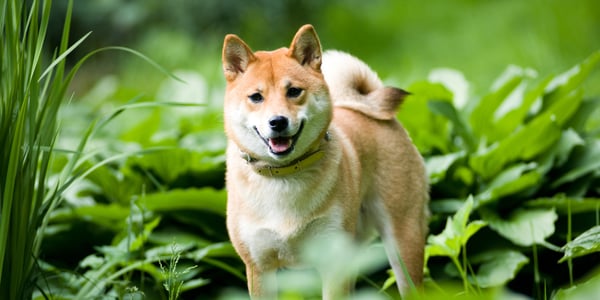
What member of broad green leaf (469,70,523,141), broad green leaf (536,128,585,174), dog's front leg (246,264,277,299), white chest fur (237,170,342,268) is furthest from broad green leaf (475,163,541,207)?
dog's front leg (246,264,277,299)

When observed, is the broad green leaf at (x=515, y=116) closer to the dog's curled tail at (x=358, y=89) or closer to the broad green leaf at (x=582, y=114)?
the broad green leaf at (x=582, y=114)

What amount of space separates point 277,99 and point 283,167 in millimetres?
259

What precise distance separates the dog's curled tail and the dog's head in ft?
1.57

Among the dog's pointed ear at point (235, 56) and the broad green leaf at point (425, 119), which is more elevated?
Result: the dog's pointed ear at point (235, 56)

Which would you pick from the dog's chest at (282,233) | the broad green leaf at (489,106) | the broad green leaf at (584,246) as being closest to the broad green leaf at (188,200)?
the dog's chest at (282,233)

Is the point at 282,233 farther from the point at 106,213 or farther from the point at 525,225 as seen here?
the point at 106,213

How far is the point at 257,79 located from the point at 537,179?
164 centimetres

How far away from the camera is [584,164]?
13.5 ft

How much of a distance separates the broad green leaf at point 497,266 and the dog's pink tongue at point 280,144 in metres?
1.22

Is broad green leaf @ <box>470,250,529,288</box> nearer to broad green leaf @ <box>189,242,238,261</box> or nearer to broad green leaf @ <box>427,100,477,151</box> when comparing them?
broad green leaf @ <box>427,100,477,151</box>

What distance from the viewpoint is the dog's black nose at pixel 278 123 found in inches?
106

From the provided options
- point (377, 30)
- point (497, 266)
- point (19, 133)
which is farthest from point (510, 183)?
point (377, 30)

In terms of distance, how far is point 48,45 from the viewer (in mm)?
9141

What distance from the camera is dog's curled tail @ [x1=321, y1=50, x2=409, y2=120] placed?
3.41 metres
